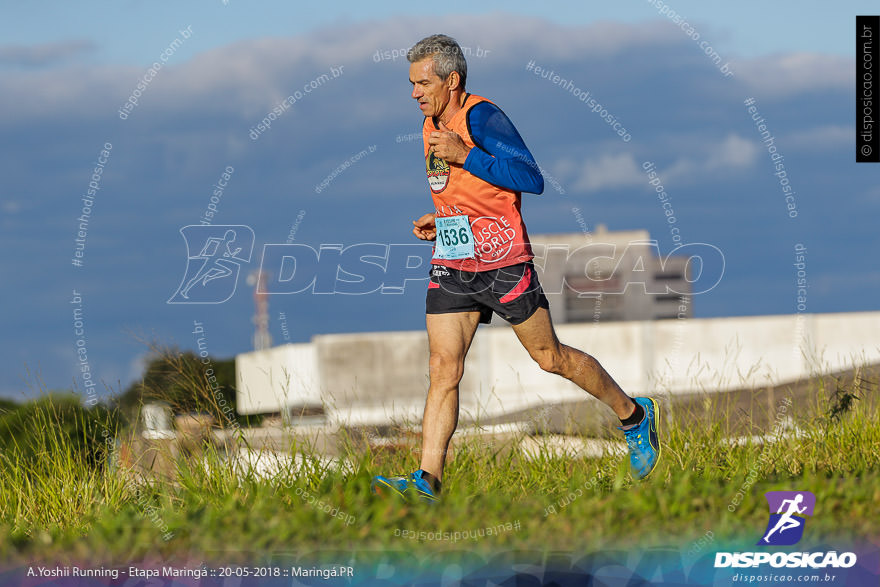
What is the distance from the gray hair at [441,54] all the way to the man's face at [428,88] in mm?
27

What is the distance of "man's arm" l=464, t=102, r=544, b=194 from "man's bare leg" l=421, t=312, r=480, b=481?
0.77 meters

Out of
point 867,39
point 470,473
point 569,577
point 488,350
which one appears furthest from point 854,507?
point 488,350

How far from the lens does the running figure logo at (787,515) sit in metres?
3.86

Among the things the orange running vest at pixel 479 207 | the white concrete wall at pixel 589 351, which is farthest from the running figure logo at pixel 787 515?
the white concrete wall at pixel 589 351

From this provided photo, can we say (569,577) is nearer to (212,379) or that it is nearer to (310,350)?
(212,379)

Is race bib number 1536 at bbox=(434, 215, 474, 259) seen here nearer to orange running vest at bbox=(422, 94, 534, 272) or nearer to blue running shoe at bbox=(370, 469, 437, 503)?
orange running vest at bbox=(422, 94, 534, 272)

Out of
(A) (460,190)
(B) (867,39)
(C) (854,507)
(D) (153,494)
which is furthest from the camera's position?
(B) (867,39)

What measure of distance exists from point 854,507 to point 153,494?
12.2 ft

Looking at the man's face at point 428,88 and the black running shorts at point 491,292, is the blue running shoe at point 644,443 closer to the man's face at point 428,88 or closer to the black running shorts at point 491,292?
the black running shorts at point 491,292

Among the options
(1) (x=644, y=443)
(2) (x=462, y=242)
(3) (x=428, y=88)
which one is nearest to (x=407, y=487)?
(2) (x=462, y=242)

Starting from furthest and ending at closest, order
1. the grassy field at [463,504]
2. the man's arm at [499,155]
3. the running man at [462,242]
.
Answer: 1. the running man at [462,242]
2. the man's arm at [499,155]
3. the grassy field at [463,504]

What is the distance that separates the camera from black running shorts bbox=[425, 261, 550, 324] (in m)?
4.84

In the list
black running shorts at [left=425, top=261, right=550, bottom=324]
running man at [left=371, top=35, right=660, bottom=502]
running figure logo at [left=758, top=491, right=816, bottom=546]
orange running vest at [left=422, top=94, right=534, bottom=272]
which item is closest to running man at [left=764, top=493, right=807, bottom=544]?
running figure logo at [left=758, top=491, right=816, bottom=546]

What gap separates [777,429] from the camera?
6.53 m
